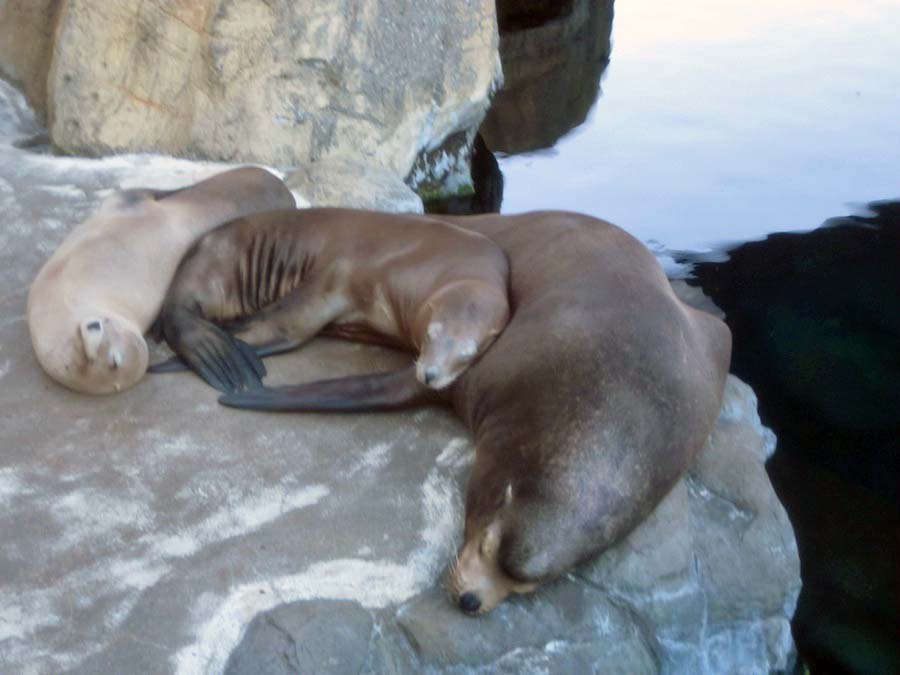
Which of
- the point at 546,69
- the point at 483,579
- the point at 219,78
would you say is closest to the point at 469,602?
the point at 483,579

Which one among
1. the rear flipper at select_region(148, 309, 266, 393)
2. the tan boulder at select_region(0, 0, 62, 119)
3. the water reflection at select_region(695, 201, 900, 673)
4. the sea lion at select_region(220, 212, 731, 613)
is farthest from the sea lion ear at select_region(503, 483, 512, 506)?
the tan boulder at select_region(0, 0, 62, 119)

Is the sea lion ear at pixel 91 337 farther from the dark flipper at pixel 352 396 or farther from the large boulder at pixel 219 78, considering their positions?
the large boulder at pixel 219 78

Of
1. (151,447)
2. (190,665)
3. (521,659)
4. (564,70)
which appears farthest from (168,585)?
(564,70)

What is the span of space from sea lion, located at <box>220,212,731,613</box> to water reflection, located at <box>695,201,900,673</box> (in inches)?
45.7

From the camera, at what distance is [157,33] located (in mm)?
5547

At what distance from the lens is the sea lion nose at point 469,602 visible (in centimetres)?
271

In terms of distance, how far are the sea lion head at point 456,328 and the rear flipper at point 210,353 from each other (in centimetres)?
56

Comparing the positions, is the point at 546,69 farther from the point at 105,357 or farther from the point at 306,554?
the point at 306,554

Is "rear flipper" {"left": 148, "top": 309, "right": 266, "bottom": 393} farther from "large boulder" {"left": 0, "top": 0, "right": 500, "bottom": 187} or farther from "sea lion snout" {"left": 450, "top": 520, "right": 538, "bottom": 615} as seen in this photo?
"large boulder" {"left": 0, "top": 0, "right": 500, "bottom": 187}

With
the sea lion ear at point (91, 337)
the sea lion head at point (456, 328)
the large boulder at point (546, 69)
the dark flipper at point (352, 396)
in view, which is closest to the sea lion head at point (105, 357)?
the sea lion ear at point (91, 337)

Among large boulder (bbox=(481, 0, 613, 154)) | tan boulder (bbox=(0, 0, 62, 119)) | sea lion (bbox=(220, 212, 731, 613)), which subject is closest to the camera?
sea lion (bbox=(220, 212, 731, 613))

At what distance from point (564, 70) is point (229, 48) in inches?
201

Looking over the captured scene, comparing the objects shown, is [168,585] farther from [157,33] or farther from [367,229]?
[157,33]

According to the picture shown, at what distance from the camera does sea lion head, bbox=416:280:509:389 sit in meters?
3.30
